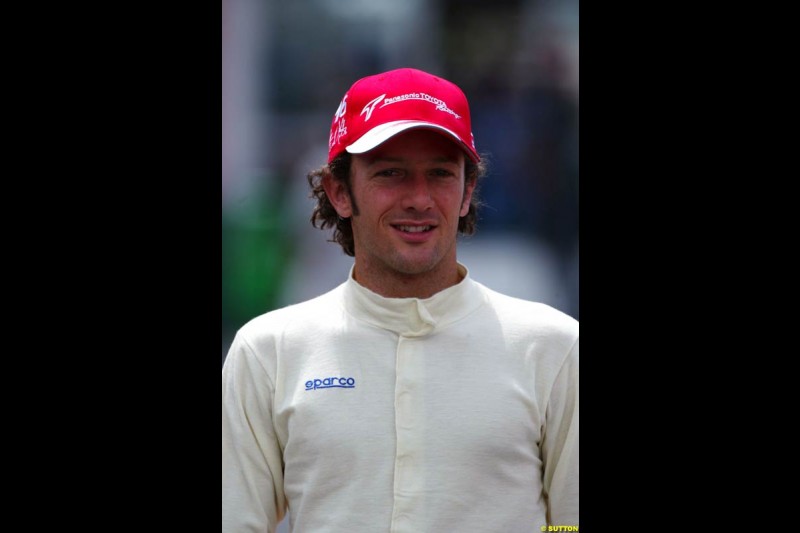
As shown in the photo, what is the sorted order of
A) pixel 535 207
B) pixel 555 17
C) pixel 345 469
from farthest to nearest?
pixel 535 207
pixel 555 17
pixel 345 469

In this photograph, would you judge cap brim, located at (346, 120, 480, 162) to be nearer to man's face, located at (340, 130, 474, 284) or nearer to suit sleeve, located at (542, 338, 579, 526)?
man's face, located at (340, 130, 474, 284)

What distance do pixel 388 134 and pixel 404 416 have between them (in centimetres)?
53

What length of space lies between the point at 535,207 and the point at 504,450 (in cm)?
57

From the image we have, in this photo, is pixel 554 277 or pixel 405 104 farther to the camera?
pixel 554 277

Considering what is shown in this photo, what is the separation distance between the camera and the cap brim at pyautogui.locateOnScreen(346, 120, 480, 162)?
172cm

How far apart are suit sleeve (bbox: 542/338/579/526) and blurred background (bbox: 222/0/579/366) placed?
6.1 inches

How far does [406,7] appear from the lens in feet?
6.57

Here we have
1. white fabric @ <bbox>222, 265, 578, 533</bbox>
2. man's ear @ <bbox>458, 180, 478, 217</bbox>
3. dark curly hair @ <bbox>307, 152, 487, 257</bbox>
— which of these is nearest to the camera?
white fabric @ <bbox>222, 265, 578, 533</bbox>

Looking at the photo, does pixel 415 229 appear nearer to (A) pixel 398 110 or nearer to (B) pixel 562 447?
(A) pixel 398 110

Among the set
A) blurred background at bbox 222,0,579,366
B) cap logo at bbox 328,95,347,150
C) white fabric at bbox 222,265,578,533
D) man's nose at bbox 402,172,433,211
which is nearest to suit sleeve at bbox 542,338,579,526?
white fabric at bbox 222,265,578,533

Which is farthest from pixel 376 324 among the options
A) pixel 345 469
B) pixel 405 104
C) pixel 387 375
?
pixel 405 104

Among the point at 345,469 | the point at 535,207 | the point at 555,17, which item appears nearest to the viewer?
the point at 345,469

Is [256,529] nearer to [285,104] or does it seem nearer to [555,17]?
[285,104]

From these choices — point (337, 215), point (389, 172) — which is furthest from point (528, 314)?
point (337, 215)
